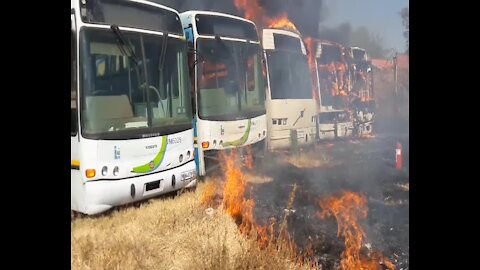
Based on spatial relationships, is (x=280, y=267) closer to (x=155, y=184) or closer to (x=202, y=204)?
(x=202, y=204)

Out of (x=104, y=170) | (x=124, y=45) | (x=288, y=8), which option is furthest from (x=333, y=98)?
(x=104, y=170)

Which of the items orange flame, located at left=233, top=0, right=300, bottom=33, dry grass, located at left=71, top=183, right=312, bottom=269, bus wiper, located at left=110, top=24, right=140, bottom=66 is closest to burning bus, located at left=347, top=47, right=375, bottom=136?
orange flame, located at left=233, top=0, right=300, bottom=33

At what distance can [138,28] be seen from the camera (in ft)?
10.7

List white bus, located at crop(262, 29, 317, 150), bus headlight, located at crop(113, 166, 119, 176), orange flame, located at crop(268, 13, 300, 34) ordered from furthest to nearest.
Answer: white bus, located at crop(262, 29, 317, 150), orange flame, located at crop(268, 13, 300, 34), bus headlight, located at crop(113, 166, 119, 176)

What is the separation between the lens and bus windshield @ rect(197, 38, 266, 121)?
12.8 ft

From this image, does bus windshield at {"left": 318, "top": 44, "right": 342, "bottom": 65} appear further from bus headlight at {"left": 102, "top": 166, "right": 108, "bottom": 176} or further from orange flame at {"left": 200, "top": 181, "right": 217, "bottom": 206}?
bus headlight at {"left": 102, "top": 166, "right": 108, "bottom": 176}

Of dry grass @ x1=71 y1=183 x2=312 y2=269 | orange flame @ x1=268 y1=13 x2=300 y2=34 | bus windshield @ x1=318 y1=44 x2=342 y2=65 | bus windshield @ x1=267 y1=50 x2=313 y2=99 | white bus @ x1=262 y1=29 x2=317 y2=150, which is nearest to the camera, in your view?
dry grass @ x1=71 y1=183 x2=312 y2=269

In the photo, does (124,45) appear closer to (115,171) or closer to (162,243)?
(115,171)

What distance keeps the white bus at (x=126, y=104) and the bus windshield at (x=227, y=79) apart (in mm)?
239

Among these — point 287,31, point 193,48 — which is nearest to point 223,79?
point 193,48

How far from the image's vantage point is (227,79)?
399cm

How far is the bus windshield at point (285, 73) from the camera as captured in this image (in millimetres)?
4277

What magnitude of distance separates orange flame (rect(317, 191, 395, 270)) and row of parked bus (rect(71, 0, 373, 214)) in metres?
0.74

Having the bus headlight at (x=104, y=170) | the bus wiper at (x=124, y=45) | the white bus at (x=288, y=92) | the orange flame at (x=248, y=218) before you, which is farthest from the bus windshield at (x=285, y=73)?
the bus headlight at (x=104, y=170)
